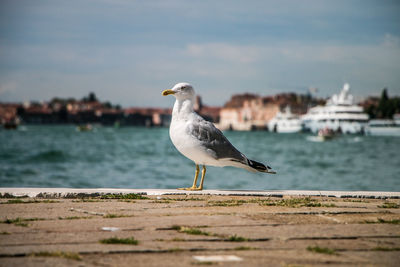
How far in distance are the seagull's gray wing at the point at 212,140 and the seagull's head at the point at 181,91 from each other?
262 millimetres

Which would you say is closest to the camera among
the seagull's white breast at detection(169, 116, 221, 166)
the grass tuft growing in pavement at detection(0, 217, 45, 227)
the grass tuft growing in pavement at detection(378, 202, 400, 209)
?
the grass tuft growing in pavement at detection(0, 217, 45, 227)

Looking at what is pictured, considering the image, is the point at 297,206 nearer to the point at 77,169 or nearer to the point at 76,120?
the point at 77,169

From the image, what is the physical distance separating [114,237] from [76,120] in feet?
553

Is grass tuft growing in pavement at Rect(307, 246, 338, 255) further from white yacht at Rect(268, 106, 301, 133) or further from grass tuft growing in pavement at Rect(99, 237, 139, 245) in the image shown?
white yacht at Rect(268, 106, 301, 133)

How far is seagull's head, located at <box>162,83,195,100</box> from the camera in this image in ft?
18.3

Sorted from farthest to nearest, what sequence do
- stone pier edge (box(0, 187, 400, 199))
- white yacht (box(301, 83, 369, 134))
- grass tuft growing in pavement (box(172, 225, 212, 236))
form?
white yacht (box(301, 83, 369, 134)) → stone pier edge (box(0, 187, 400, 199)) → grass tuft growing in pavement (box(172, 225, 212, 236))

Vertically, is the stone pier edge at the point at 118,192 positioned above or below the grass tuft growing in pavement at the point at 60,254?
below

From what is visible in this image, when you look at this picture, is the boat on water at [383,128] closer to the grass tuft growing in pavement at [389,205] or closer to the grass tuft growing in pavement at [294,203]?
the grass tuft growing in pavement at [389,205]

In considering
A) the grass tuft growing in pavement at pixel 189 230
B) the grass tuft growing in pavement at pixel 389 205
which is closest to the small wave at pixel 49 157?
the grass tuft growing in pavement at pixel 389 205

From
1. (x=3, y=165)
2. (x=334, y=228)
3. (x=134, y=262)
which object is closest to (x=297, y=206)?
(x=334, y=228)

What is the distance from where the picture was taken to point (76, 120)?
16775 centimetres

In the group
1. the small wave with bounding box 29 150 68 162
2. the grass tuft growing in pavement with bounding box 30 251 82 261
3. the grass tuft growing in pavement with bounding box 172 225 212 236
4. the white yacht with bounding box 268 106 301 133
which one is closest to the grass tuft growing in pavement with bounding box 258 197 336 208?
the grass tuft growing in pavement with bounding box 172 225 212 236

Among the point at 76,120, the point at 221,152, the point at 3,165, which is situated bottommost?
the point at 76,120

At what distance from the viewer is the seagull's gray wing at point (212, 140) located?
17.9ft
